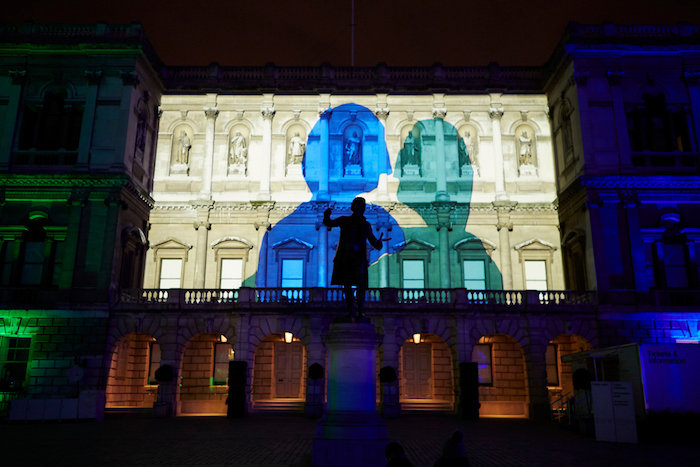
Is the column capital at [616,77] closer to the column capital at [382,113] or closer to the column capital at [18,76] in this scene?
the column capital at [382,113]

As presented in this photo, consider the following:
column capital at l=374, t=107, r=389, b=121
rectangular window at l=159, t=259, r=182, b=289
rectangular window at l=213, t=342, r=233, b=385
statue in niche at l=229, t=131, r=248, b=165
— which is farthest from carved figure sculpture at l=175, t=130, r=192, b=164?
column capital at l=374, t=107, r=389, b=121

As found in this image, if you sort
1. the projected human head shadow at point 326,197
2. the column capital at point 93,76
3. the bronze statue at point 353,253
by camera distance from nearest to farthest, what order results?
the bronze statue at point 353,253
the column capital at point 93,76
the projected human head shadow at point 326,197

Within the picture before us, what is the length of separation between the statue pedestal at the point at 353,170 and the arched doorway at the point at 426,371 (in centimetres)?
995

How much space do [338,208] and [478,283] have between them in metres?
8.87

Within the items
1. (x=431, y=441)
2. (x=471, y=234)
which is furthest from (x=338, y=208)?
(x=431, y=441)

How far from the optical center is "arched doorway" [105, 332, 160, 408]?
2691 cm

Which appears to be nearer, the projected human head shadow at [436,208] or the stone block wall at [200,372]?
the stone block wall at [200,372]

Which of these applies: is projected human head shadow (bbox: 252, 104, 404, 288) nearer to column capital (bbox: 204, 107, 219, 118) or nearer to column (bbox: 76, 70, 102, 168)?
column capital (bbox: 204, 107, 219, 118)

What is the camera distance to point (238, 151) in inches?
1272

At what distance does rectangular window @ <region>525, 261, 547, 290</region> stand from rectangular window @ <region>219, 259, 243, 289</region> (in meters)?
15.9

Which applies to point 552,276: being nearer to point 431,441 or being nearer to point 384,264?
point 384,264

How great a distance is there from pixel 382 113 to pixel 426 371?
48.8 ft

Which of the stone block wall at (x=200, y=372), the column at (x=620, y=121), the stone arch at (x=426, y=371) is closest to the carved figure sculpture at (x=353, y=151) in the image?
the stone arch at (x=426, y=371)

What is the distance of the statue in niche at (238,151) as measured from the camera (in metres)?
32.2
